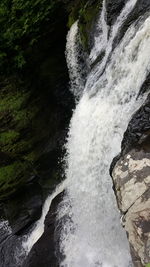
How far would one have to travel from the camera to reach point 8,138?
9422 mm

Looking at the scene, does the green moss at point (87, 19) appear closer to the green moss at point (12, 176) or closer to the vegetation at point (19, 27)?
the vegetation at point (19, 27)

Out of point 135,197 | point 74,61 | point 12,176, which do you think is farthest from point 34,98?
point 135,197

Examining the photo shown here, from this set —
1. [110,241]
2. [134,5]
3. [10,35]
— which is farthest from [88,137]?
[10,35]

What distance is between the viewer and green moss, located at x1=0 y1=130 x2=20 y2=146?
370 inches

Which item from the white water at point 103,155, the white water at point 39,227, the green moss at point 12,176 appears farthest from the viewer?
the green moss at point 12,176

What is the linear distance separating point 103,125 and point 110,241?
199 cm

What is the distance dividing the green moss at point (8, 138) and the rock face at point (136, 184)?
4450mm

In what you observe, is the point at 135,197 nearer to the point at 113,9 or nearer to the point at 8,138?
the point at 113,9

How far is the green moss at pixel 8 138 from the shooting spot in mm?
9391

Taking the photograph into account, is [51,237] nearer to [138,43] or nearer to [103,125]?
[103,125]

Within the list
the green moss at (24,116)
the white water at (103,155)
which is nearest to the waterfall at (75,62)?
the green moss at (24,116)

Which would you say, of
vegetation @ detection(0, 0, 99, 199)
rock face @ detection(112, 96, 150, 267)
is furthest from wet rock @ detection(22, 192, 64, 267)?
rock face @ detection(112, 96, 150, 267)

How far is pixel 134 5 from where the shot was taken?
7.59m

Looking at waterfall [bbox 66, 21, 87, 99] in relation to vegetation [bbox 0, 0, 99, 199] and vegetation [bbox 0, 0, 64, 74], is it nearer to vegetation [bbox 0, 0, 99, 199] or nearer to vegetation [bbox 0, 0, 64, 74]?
vegetation [bbox 0, 0, 99, 199]
